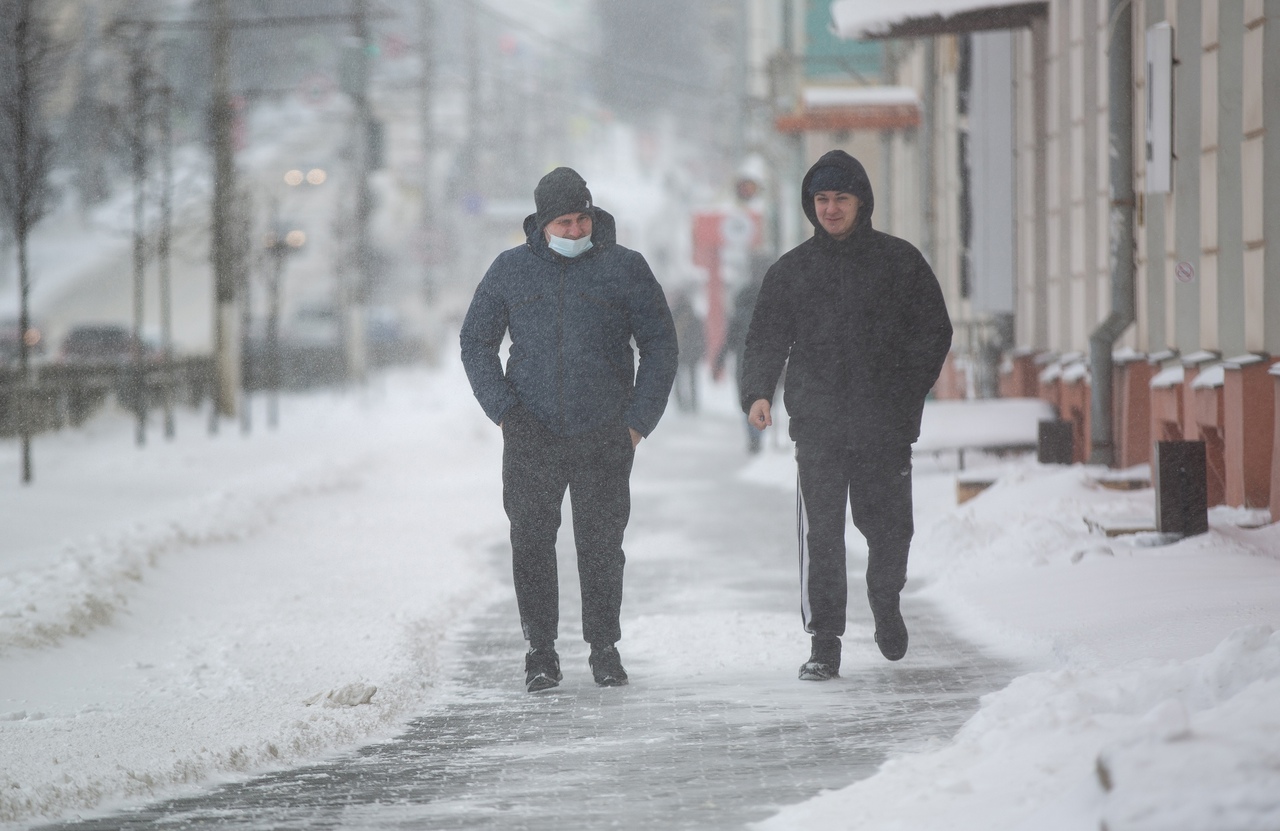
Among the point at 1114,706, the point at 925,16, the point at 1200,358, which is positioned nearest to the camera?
the point at 1114,706

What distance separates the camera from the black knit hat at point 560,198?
6.36 meters

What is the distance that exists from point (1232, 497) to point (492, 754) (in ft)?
19.1

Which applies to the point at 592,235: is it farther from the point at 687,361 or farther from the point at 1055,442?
the point at 687,361

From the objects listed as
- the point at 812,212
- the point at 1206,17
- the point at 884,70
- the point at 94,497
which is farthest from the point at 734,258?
the point at 812,212

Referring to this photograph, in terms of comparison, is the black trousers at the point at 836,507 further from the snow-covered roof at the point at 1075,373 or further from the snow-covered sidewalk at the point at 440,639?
the snow-covered roof at the point at 1075,373

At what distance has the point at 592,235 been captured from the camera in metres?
6.49

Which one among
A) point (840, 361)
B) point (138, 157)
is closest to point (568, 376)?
point (840, 361)

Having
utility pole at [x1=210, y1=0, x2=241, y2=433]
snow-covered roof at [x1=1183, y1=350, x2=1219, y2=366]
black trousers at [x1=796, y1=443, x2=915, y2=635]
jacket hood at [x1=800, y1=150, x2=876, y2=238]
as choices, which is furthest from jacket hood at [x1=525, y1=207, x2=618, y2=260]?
utility pole at [x1=210, y1=0, x2=241, y2=433]

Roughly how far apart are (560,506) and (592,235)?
94 cm

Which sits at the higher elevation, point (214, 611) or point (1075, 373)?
point (1075, 373)

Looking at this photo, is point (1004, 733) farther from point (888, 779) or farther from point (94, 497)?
point (94, 497)

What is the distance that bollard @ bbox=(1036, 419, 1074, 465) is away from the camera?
41.8 feet

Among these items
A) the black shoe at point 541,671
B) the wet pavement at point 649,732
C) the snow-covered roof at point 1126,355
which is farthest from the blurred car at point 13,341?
the black shoe at point 541,671

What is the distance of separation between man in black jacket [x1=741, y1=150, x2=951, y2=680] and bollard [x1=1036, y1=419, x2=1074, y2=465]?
21.1ft
